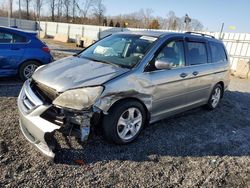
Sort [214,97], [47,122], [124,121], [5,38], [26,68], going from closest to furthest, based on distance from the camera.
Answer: [47,122] < [124,121] < [214,97] < [5,38] < [26,68]

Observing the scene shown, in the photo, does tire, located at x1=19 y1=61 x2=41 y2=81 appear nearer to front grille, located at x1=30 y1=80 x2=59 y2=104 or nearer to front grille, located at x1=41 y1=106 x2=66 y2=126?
front grille, located at x1=30 y1=80 x2=59 y2=104

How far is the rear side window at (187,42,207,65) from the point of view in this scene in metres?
4.86

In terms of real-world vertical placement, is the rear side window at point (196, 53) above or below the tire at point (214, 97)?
above

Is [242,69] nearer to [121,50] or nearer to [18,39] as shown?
[121,50]

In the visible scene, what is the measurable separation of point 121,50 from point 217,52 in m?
2.78

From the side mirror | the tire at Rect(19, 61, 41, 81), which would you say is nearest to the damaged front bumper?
the side mirror

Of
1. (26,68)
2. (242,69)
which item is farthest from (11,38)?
(242,69)

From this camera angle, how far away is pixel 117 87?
3.48 meters

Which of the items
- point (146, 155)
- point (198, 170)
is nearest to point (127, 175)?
point (146, 155)

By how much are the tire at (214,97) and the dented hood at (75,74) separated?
9.94ft

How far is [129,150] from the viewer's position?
3.70m

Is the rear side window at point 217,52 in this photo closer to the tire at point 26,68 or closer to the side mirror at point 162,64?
the side mirror at point 162,64

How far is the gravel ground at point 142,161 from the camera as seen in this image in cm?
296

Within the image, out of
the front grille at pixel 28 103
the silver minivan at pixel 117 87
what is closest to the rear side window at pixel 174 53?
the silver minivan at pixel 117 87
